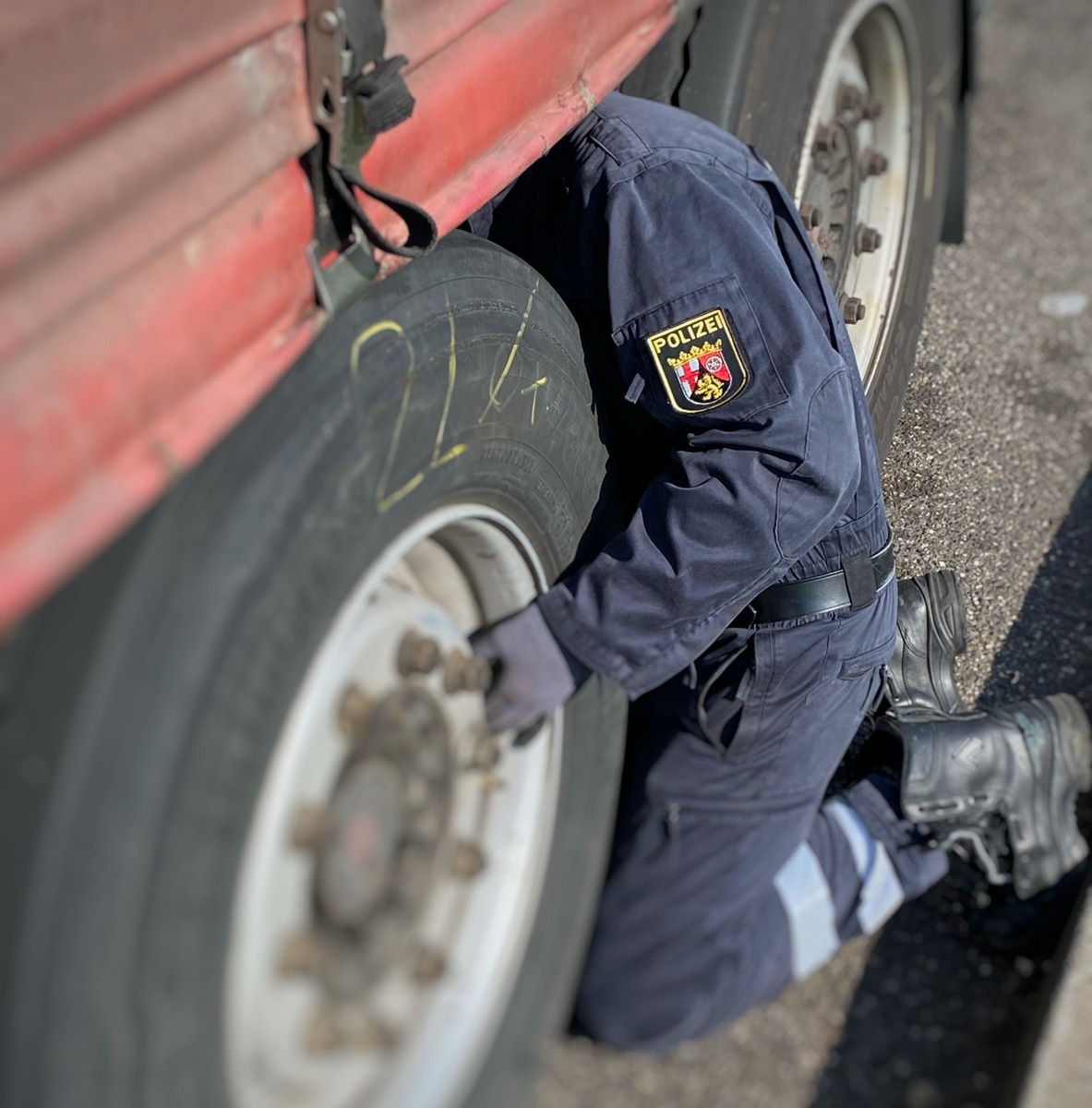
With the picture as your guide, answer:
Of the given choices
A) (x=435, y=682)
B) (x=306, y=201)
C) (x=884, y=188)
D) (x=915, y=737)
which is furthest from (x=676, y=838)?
(x=884, y=188)

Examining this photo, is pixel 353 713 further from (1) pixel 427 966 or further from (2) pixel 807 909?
(2) pixel 807 909

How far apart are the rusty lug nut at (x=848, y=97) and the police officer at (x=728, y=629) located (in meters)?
0.73

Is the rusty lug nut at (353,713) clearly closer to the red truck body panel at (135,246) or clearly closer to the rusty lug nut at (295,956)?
the rusty lug nut at (295,956)

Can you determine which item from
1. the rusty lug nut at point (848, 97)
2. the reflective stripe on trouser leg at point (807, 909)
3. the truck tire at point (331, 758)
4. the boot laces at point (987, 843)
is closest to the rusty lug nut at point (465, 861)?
the truck tire at point (331, 758)

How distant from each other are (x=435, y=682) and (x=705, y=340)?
0.59 m

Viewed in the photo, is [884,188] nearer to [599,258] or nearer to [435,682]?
[599,258]

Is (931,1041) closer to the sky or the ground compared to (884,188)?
closer to the ground

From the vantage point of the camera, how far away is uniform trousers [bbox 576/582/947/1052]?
1.66m

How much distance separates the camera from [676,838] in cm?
177

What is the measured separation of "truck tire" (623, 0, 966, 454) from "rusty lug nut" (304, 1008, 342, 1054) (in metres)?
1.47

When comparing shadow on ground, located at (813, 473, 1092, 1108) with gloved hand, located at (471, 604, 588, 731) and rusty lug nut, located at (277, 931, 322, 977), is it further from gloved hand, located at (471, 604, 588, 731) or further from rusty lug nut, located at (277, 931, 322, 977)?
rusty lug nut, located at (277, 931, 322, 977)

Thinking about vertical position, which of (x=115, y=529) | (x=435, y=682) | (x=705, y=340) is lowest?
(x=435, y=682)

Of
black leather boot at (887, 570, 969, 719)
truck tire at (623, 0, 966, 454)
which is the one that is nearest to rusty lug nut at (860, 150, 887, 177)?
truck tire at (623, 0, 966, 454)

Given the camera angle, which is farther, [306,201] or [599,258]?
[599,258]
